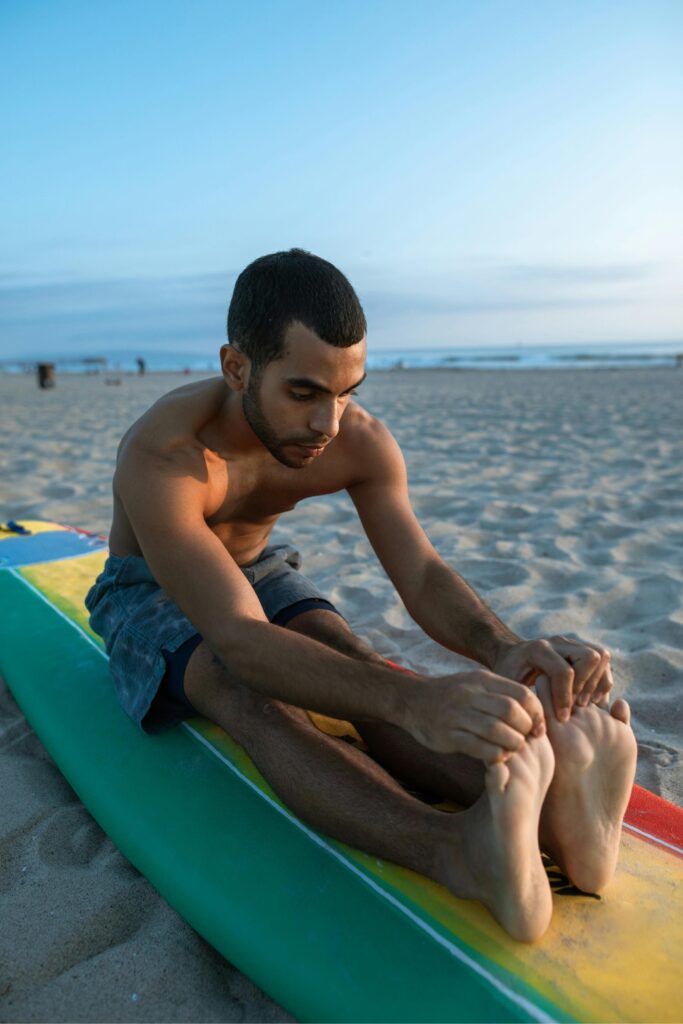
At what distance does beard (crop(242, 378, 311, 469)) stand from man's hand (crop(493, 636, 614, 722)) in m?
0.66

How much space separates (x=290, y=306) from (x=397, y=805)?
1.01 meters

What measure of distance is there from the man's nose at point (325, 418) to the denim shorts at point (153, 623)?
0.57 meters

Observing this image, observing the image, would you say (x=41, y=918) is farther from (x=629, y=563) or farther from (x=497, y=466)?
(x=497, y=466)

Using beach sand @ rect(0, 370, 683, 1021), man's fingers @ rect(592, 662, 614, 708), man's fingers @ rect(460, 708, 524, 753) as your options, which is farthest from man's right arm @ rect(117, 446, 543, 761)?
beach sand @ rect(0, 370, 683, 1021)

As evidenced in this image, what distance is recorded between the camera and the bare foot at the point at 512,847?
1.18 meters

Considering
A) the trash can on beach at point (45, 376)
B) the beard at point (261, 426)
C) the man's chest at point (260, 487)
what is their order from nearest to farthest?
the beard at point (261, 426) → the man's chest at point (260, 487) → the trash can on beach at point (45, 376)

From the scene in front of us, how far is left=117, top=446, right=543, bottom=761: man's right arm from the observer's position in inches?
48.3

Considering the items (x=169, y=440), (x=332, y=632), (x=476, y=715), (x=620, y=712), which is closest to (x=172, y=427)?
(x=169, y=440)

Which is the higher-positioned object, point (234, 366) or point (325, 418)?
point (234, 366)

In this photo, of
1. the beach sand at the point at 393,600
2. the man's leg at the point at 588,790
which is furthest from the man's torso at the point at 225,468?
the man's leg at the point at 588,790

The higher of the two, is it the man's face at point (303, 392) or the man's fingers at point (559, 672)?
the man's face at point (303, 392)

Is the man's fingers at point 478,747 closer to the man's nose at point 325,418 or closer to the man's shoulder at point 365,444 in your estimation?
the man's nose at point 325,418

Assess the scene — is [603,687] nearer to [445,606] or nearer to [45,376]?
[445,606]

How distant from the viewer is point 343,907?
1.38 metres
